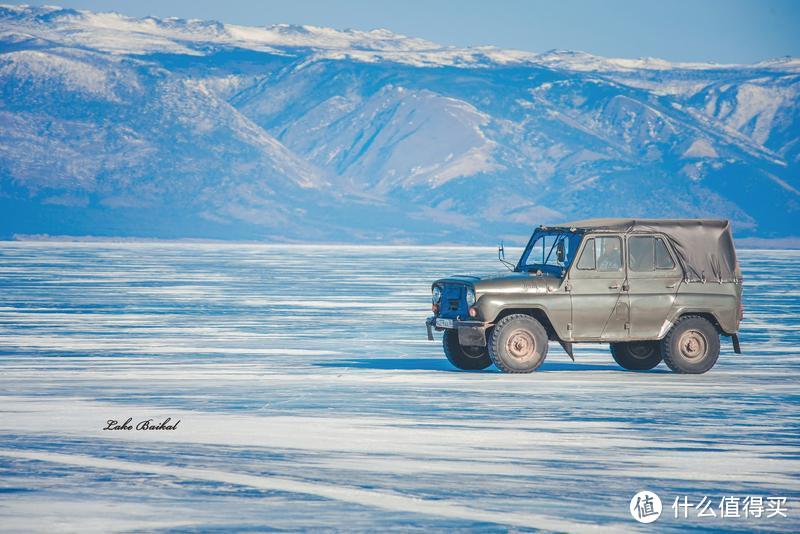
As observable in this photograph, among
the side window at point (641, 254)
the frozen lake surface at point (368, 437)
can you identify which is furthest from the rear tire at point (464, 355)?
the side window at point (641, 254)

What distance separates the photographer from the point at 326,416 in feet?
52.3

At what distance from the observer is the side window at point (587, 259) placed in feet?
66.6

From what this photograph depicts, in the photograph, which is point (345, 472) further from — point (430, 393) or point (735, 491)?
point (430, 393)

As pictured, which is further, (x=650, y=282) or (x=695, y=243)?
(x=695, y=243)

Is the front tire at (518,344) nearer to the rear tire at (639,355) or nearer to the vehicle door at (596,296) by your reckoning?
the vehicle door at (596,296)

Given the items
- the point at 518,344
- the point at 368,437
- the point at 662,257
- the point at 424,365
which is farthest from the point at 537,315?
the point at 368,437

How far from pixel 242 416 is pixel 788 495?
6.54m

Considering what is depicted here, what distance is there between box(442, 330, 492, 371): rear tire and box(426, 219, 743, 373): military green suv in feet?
2.22

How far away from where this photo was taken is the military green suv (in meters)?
20.0

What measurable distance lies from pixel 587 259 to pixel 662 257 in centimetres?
119

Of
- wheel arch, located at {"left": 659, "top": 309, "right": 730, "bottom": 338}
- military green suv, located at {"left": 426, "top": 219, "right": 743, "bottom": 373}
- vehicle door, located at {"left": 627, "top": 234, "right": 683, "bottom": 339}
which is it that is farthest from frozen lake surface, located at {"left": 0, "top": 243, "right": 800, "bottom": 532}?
vehicle door, located at {"left": 627, "top": 234, "right": 683, "bottom": 339}

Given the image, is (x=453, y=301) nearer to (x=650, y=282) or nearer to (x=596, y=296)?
(x=596, y=296)

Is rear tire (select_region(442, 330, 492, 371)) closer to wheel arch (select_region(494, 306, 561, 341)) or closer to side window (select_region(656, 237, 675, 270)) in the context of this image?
wheel arch (select_region(494, 306, 561, 341))

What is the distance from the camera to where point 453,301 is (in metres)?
20.6
